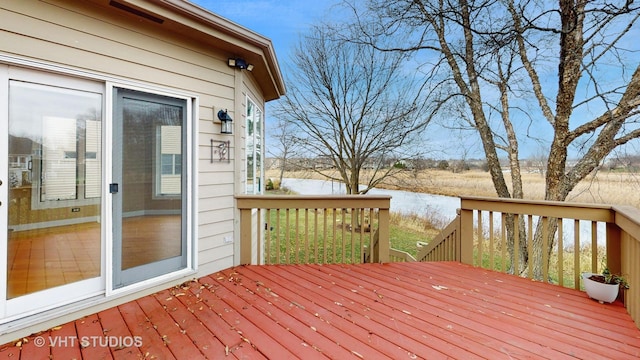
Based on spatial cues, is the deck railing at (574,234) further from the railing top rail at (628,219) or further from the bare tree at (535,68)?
the bare tree at (535,68)

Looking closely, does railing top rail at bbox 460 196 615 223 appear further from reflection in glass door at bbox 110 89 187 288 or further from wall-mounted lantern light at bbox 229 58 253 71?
reflection in glass door at bbox 110 89 187 288

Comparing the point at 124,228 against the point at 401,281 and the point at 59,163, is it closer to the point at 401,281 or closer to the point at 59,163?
the point at 59,163

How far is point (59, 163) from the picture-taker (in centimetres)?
232

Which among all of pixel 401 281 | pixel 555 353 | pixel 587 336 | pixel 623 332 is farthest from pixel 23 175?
pixel 623 332

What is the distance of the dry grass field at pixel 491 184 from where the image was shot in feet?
15.4

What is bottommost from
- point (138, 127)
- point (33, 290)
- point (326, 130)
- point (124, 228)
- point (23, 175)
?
point (33, 290)

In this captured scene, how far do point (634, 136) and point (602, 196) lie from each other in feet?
3.42

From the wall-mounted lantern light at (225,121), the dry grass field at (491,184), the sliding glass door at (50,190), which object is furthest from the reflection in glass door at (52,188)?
the dry grass field at (491,184)

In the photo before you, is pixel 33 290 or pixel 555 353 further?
pixel 33 290

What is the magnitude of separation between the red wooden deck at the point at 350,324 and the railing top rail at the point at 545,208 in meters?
0.77

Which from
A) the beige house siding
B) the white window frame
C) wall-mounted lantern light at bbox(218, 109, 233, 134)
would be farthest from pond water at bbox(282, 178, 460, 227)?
wall-mounted lantern light at bbox(218, 109, 233, 134)

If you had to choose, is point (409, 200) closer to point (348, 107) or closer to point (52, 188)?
point (348, 107)

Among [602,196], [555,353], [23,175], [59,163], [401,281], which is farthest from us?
[602,196]

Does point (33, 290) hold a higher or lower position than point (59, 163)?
lower
